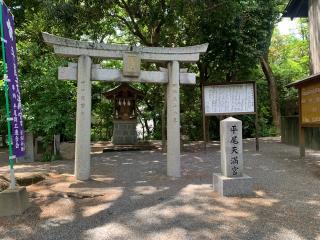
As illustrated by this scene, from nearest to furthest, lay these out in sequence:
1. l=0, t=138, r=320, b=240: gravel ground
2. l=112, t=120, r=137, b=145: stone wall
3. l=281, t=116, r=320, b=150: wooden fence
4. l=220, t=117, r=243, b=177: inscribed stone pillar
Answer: l=0, t=138, r=320, b=240: gravel ground < l=220, t=117, r=243, b=177: inscribed stone pillar < l=281, t=116, r=320, b=150: wooden fence < l=112, t=120, r=137, b=145: stone wall

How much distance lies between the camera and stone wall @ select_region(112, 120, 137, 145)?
16.0 meters

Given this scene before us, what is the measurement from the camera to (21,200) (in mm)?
5676

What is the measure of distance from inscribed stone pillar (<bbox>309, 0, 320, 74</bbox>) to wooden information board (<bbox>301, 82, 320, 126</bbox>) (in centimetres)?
341

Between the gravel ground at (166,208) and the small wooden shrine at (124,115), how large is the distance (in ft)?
22.0

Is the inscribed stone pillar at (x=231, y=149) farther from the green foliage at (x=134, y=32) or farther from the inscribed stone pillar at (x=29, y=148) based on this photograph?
the inscribed stone pillar at (x=29, y=148)

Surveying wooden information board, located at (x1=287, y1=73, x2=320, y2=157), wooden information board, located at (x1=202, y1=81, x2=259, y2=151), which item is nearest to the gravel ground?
wooden information board, located at (x1=287, y1=73, x2=320, y2=157)

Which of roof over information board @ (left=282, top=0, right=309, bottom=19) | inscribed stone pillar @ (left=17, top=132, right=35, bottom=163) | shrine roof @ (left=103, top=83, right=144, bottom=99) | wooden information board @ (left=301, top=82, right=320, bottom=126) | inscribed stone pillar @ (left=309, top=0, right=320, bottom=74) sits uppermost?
roof over information board @ (left=282, top=0, right=309, bottom=19)

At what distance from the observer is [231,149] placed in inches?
269

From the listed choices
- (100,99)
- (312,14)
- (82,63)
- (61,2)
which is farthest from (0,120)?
(312,14)

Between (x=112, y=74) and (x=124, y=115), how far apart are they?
7990 mm

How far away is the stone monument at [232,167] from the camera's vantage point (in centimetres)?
646

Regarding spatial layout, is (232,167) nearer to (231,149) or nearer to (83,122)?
(231,149)

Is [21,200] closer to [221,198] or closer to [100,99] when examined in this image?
[221,198]

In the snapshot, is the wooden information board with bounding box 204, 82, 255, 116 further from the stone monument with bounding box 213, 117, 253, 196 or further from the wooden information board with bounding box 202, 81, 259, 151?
the stone monument with bounding box 213, 117, 253, 196
